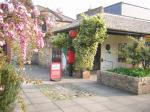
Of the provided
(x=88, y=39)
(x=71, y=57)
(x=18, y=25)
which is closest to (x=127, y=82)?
(x=88, y=39)

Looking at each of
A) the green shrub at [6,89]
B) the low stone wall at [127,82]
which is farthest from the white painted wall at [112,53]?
the green shrub at [6,89]

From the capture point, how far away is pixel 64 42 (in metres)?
13.9

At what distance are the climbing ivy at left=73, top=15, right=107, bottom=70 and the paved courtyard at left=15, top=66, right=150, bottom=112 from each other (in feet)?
9.71

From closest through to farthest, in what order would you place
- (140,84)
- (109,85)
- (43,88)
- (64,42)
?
(140,84) → (43,88) → (109,85) → (64,42)

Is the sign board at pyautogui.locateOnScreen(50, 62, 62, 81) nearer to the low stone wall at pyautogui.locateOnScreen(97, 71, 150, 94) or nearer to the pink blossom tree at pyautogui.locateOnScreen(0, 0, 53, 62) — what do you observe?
the low stone wall at pyautogui.locateOnScreen(97, 71, 150, 94)

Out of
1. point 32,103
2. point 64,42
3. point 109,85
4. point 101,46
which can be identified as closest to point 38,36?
point 32,103

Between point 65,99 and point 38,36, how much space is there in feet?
15.2

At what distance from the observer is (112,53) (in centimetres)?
1648

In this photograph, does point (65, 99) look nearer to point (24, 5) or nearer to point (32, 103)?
point (32, 103)

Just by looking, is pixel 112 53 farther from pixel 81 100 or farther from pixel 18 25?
pixel 18 25

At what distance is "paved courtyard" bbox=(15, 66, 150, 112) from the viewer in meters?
6.64

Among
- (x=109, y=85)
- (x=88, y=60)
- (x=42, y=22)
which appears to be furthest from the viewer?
(x=88, y=60)

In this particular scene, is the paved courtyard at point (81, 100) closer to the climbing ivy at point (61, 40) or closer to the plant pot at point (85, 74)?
the plant pot at point (85, 74)

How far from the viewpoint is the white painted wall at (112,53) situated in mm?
16022
